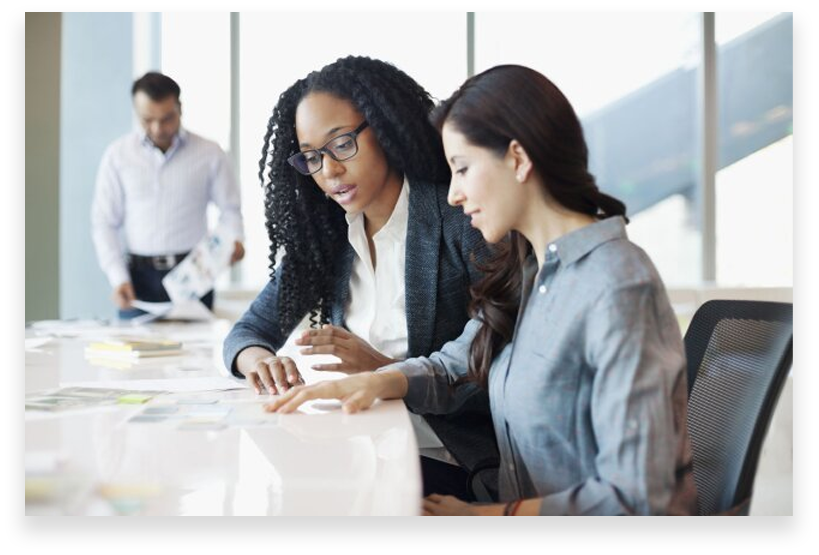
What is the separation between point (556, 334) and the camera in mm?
1209

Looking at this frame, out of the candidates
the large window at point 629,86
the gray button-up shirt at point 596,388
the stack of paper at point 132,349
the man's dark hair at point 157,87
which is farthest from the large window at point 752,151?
the gray button-up shirt at point 596,388

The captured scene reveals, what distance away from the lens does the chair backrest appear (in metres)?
1.20

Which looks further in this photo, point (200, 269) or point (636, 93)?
point (636, 93)

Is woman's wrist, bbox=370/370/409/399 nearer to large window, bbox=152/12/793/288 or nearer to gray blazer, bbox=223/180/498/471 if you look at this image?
gray blazer, bbox=223/180/498/471

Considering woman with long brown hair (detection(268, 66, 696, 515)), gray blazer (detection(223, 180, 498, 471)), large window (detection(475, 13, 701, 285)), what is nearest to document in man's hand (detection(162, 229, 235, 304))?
gray blazer (detection(223, 180, 498, 471))

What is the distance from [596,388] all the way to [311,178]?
3.47 ft

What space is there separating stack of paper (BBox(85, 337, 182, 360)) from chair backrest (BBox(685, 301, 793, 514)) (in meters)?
1.36

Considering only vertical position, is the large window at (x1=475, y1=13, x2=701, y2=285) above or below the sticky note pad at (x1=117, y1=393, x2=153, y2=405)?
above

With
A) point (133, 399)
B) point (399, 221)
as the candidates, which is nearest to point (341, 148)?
point (399, 221)

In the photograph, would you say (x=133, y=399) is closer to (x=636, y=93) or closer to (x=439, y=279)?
(x=439, y=279)

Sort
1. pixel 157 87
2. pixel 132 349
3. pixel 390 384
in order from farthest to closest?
pixel 157 87, pixel 132 349, pixel 390 384

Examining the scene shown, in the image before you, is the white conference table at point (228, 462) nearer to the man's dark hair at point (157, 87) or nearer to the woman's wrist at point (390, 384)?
the woman's wrist at point (390, 384)
